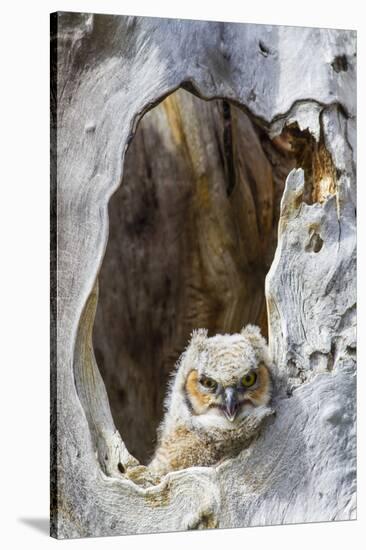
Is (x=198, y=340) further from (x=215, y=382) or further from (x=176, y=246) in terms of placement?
(x=176, y=246)

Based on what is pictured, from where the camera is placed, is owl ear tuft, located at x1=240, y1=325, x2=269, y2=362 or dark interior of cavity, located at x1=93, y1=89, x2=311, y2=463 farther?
owl ear tuft, located at x1=240, y1=325, x2=269, y2=362

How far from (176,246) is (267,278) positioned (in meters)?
0.42

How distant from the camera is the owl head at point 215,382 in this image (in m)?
4.89

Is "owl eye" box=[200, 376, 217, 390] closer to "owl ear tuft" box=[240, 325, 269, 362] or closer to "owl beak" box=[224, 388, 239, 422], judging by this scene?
"owl beak" box=[224, 388, 239, 422]

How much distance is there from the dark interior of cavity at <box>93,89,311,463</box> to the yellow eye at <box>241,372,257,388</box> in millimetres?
192

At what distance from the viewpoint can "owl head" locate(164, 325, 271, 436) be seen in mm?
4887

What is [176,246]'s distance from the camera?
489 centimetres

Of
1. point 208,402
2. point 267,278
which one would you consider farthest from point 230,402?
point 267,278

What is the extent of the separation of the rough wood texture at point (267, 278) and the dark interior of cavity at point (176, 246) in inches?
2.2

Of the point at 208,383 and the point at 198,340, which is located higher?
the point at 198,340

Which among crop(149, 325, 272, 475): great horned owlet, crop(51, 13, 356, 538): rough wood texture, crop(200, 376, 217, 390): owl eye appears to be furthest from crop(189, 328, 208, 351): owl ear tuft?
crop(51, 13, 356, 538): rough wood texture

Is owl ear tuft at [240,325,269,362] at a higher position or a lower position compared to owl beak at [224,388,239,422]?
higher

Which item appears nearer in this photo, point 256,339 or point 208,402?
point 208,402

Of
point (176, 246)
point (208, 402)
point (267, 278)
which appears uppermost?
point (176, 246)
